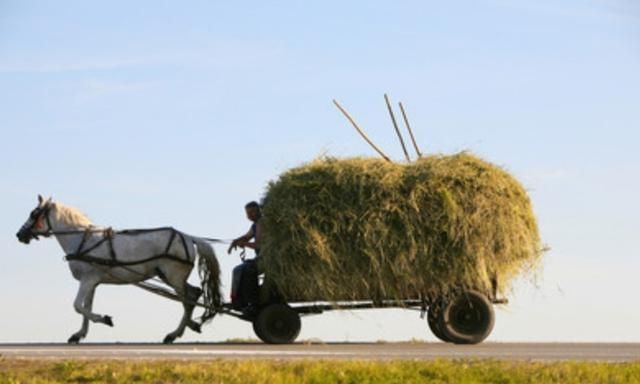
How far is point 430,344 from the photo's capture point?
19.8m

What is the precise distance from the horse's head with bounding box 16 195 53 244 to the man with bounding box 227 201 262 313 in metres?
3.51

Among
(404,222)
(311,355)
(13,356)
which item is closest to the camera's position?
(13,356)

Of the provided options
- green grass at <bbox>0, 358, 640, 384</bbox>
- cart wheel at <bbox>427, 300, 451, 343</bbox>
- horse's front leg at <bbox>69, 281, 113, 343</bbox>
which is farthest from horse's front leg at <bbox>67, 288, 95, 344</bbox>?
green grass at <bbox>0, 358, 640, 384</bbox>

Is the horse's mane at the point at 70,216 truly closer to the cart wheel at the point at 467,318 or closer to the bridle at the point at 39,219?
the bridle at the point at 39,219

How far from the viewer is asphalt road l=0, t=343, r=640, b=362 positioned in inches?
612

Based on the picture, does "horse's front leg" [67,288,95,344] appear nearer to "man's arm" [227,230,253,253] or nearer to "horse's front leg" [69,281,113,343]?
"horse's front leg" [69,281,113,343]

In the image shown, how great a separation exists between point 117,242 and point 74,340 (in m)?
1.70

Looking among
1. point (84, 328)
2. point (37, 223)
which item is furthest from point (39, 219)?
point (84, 328)

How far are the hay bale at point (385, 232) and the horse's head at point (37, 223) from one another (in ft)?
13.7

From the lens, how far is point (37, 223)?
2120 cm

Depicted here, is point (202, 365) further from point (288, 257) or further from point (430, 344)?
point (430, 344)

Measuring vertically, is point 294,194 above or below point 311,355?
above

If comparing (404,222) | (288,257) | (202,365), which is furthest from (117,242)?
(202,365)

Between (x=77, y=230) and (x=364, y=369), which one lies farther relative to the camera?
(x=77, y=230)
